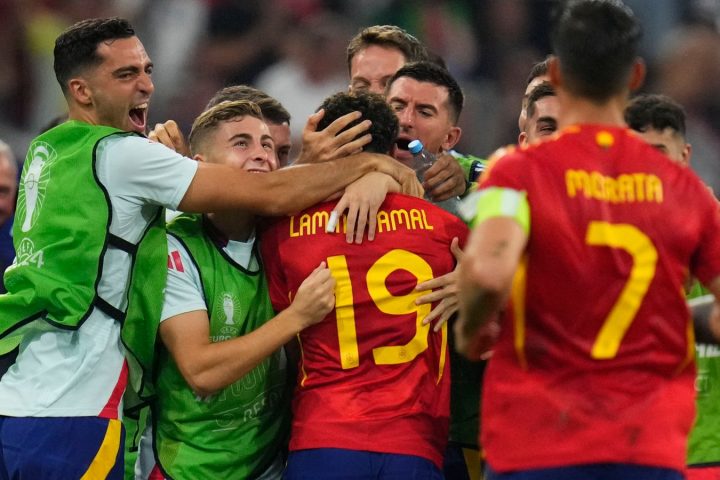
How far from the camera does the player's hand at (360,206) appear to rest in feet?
13.8

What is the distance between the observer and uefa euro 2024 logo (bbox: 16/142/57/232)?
169 inches

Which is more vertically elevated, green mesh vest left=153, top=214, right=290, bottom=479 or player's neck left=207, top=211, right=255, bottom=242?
player's neck left=207, top=211, right=255, bottom=242

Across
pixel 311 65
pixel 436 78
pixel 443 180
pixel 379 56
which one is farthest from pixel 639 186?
pixel 311 65

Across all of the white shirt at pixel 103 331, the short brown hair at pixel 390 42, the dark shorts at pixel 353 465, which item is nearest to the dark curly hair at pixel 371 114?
the white shirt at pixel 103 331

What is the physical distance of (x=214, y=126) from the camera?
15.5 ft

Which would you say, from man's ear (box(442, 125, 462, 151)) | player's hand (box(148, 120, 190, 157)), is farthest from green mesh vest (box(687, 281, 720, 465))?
player's hand (box(148, 120, 190, 157))

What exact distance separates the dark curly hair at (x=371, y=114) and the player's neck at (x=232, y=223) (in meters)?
0.50

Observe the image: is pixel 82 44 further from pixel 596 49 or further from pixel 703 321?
pixel 703 321

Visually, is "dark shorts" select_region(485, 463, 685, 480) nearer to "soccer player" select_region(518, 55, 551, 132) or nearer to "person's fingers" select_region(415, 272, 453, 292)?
"person's fingers" select_region(415, 272, 453, 292)

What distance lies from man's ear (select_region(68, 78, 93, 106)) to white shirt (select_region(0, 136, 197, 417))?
30 cm

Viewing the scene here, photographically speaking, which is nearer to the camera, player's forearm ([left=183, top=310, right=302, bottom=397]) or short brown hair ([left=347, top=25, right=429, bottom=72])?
player's forearm ([left=183, top=310, right=302, bottom=397])

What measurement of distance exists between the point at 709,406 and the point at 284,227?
6.15ft

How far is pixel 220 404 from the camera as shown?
4.45m

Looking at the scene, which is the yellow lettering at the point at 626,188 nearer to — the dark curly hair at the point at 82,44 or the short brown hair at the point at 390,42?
the dark curly hair at the point at 82,44
